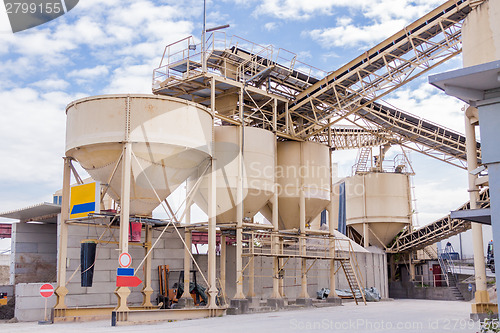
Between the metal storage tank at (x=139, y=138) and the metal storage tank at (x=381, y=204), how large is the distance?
64.9ft

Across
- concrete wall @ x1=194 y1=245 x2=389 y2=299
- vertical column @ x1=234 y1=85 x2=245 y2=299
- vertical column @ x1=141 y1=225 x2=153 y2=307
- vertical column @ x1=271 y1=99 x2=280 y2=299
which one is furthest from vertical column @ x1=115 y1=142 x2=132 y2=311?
vertical column @ x1=271 y1=99 x2=280 y2=299

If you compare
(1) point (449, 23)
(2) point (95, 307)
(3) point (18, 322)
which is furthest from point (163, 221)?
(1) point (449, 23)

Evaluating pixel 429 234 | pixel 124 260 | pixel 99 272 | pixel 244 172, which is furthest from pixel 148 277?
pixel 429 234

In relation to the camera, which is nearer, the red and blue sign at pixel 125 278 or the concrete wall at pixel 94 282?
the red and blue sign at pixel 125 278

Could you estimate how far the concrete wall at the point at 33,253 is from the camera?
23.1 m

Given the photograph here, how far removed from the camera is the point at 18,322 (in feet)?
60.5

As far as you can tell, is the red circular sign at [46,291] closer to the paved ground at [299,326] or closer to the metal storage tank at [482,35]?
the paved ground at [299,326]

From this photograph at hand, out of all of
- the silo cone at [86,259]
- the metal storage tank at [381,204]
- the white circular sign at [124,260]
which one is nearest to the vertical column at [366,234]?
the metal storage tank at [381,204]

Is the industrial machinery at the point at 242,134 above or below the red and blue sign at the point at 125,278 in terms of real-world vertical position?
above

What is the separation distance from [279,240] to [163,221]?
728cm

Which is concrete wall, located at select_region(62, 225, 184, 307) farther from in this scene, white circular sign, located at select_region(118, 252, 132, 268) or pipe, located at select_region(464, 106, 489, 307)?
pipe, located at select_region(464, 106, 489, 307)

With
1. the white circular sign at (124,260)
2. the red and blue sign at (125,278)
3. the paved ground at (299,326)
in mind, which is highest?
the white circular sign at (124,260)

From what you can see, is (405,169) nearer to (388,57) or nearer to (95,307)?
(388,57)

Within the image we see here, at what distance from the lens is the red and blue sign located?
1642cm
